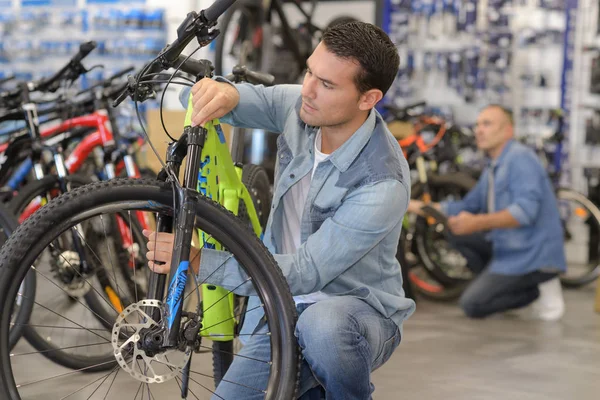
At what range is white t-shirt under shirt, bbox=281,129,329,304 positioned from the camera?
219cm

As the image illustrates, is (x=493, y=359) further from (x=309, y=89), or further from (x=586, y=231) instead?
(x=586, y=231)

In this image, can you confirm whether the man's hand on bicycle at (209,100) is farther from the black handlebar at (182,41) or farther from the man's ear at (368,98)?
the man's ear at (368,98)

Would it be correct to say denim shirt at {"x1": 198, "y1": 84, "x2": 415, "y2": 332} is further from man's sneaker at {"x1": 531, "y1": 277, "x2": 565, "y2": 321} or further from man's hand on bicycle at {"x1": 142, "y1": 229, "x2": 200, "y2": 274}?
man's sneaker at {"x1": 531, "y1": 277, "x2": 565, "y2": 321}

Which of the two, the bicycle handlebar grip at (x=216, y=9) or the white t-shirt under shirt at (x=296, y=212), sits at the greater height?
the bicycle handlebar grip at (x=216, y=9)

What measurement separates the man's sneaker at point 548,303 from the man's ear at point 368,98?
9.48ft

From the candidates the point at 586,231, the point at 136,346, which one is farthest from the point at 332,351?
the point at 586,231

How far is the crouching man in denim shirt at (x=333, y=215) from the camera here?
1993 mm

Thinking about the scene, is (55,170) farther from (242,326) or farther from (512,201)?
(512,201)

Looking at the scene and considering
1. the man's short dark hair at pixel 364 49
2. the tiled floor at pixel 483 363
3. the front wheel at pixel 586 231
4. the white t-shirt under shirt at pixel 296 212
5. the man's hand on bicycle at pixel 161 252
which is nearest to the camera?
the man's hand on bicycle at pixel 161 252

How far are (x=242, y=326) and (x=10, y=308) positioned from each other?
2.29 feet

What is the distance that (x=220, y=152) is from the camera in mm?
2174

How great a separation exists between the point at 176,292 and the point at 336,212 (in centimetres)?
45

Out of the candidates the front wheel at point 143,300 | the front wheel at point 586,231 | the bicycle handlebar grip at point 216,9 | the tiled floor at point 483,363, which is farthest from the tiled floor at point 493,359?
the bicycle handlebar grip at point 216,9

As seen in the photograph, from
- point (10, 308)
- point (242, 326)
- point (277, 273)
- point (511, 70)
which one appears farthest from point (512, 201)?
point (10, 308)
